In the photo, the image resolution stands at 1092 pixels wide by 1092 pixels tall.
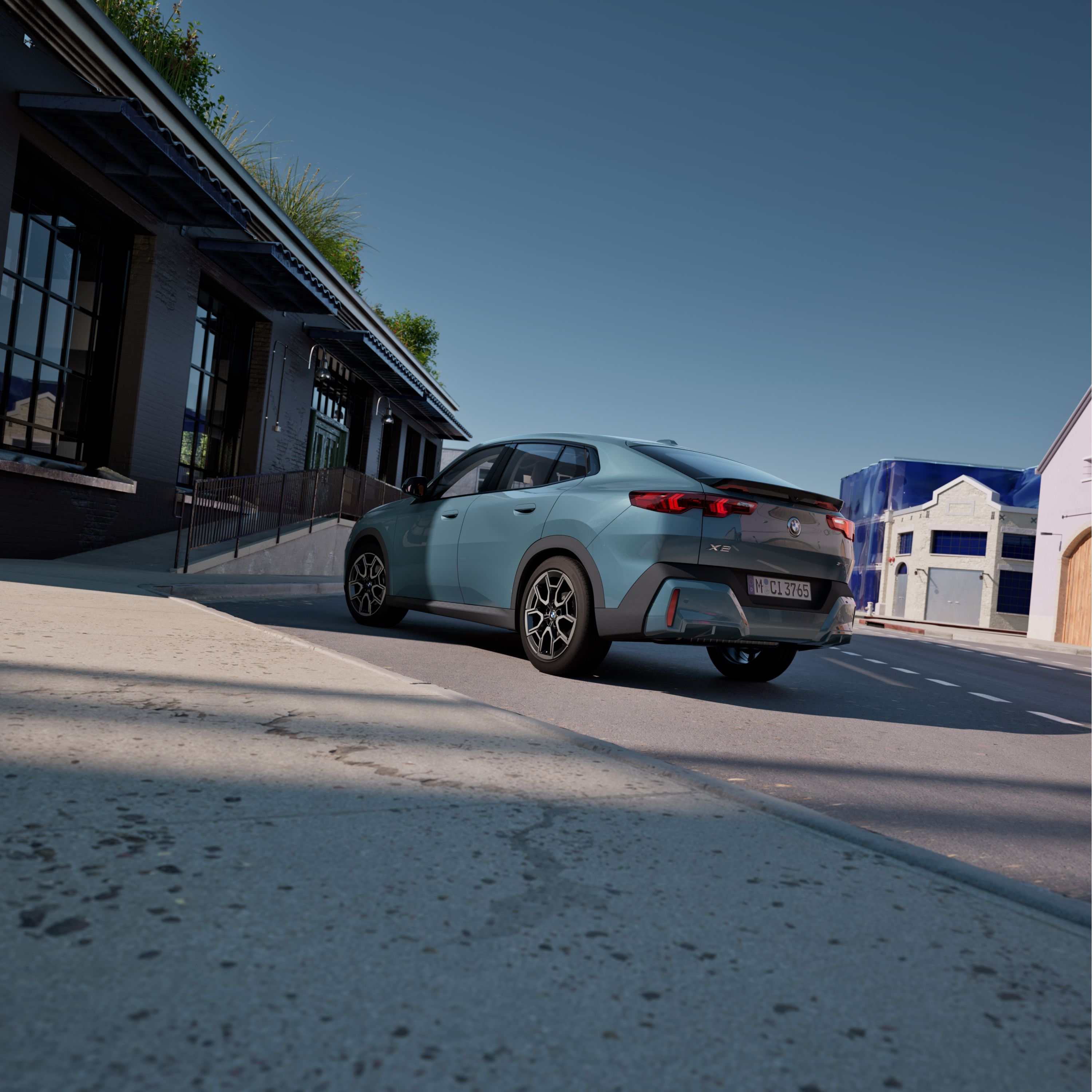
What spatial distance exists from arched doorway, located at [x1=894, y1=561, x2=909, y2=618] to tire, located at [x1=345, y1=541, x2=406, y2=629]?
52676 mm

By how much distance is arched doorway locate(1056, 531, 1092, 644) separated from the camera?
98.3 feet

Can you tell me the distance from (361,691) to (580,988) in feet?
9.44

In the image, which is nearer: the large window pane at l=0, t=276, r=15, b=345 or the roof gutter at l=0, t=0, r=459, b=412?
the roof gutter at l=0, t=0, r=459, b=412

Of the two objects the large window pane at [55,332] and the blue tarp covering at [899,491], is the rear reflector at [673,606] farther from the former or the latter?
the blue tarp covering at [899,491]

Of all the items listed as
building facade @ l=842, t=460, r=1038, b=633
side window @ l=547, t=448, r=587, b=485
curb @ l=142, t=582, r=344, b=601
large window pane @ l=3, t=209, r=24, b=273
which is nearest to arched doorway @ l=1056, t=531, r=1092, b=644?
building facade @ l=842, t=460, r=1038, b=633

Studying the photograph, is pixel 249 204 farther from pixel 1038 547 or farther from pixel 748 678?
pixel 1038 547

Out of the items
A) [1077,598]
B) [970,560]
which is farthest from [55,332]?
[970,560]

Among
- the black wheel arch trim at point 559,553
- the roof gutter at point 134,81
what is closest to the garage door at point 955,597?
the roof gutter at point 134,81

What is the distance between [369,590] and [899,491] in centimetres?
5683

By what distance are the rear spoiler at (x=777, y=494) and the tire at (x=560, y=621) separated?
1.05 metres

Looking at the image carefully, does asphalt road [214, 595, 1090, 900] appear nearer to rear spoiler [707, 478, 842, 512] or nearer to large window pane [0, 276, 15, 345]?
rear spoiler [707, 478, 842, 512]

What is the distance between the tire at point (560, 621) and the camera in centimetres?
577

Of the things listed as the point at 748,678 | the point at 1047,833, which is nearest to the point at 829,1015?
the point at 1047,833

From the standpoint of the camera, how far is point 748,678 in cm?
715
